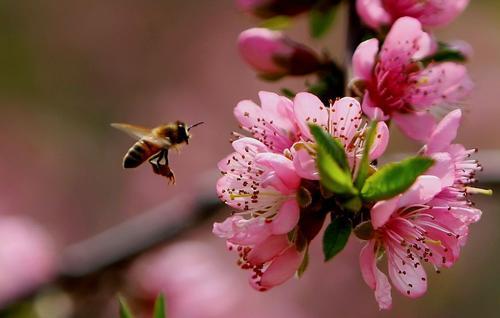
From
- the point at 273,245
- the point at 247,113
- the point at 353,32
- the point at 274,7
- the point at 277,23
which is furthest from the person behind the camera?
the point at 274,7

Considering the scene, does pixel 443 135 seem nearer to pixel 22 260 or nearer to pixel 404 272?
pixel 404 272

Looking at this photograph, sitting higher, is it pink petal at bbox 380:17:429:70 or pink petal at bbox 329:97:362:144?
pink petal at bbox 380:17:429:70

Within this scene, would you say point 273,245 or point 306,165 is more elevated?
point 306,165

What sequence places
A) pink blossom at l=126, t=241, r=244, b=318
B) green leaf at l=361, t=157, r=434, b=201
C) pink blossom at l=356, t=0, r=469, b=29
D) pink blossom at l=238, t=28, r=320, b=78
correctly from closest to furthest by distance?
green leaf at l=361, t=157, r=434, b=201 → pink blossom at l=356, t=0, r=469, b=29 → pink blossom at l=238, t=28, r=320, b=78 → pink blossom at l=126, t=241, r=244, b=318

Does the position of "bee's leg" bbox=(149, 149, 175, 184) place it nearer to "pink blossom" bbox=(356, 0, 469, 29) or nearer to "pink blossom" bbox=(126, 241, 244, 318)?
"pink blossom" bbox=(356, 0, 469, 29)

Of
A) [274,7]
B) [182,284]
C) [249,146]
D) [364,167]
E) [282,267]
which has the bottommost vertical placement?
[182,284]

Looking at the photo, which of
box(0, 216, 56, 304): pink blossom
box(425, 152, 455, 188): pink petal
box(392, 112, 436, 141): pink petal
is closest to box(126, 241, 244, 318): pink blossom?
box(0, 216, 56, 304): pink blossom

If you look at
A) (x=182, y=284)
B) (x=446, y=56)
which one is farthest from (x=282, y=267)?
(x=182, y=284)

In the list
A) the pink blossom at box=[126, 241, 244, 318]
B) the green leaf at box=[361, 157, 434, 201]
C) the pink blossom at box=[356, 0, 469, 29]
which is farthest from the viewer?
the pink blossom at box=[126, 241, 244, 318]
